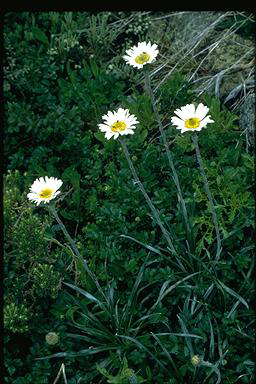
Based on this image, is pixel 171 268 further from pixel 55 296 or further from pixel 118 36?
pixel 118 36

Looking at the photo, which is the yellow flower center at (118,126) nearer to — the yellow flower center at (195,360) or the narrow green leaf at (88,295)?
the narrow green leaf at (88,295)

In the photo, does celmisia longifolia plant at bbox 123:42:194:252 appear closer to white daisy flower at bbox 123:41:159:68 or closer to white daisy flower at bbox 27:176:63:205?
white daisy flower at bbox 123:41:159:68

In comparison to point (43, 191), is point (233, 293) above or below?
below

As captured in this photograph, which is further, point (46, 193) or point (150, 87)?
point (150, 87)

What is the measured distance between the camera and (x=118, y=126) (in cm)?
271

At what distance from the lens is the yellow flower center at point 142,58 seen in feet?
9.04

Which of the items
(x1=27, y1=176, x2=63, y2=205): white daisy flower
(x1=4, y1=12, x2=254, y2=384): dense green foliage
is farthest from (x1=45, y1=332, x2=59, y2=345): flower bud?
(x1=27, y1=176, x2=63, y2=205): white daisy flower

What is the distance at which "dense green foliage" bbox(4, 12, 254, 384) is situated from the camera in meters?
2.77

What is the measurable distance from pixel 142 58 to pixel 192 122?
1.33 feet

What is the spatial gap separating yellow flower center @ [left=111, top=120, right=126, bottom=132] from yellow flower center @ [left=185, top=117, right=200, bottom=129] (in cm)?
28

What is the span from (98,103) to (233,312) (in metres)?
1.61

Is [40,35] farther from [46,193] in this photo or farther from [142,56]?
[46,193]

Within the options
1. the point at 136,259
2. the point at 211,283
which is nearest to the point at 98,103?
the point at 136,259

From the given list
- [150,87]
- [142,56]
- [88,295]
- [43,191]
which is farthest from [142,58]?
[88,295]
